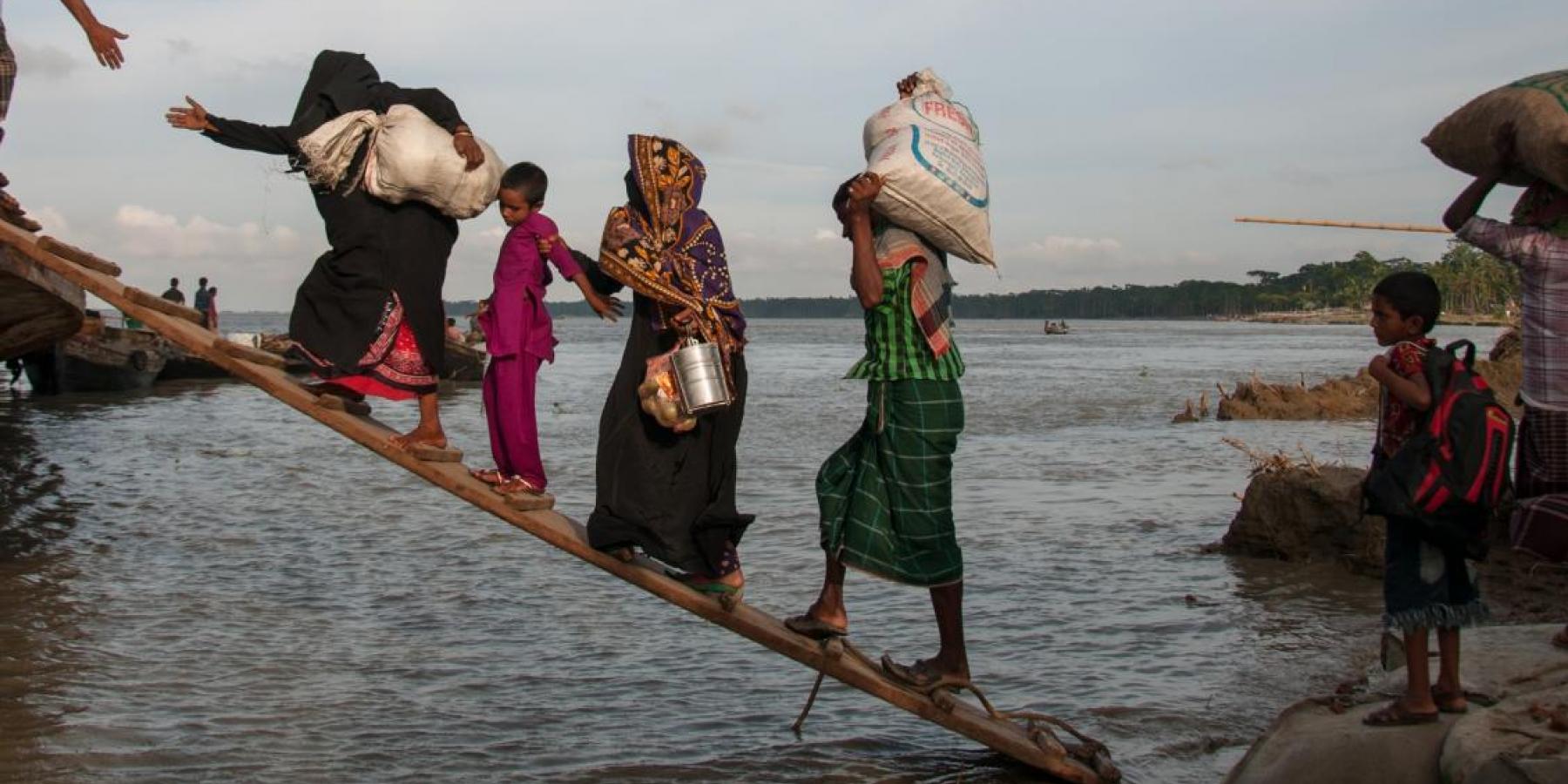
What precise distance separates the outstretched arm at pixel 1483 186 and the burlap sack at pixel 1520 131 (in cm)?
3

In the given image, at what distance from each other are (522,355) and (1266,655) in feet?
13.1

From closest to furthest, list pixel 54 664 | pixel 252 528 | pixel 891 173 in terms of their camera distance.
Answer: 1. pixel 891 173
2. pixel 54 664
3. pixel 252 528

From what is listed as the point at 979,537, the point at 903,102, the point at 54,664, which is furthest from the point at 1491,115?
the point at 54,664

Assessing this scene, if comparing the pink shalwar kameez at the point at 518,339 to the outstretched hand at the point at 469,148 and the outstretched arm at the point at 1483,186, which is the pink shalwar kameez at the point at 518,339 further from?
the outstretched arm at the point at 1483,186

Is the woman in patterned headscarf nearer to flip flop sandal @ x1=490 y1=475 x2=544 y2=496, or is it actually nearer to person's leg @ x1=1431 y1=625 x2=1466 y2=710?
flip flop sandal @ x1=490 y1=475 x2=544 y2=496

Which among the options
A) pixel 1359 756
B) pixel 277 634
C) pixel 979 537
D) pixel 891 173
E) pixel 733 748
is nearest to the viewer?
pixel 1359 756

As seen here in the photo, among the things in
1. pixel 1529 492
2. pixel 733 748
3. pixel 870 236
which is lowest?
pixel 733 748

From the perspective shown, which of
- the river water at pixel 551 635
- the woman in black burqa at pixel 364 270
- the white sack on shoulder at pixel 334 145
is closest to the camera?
the white sack on shoulder at pixel 334 145

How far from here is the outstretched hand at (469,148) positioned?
5309 mm

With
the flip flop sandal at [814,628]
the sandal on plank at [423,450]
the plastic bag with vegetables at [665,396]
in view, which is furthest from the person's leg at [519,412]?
the flip flop sandal at [814,628]

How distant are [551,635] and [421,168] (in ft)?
11.2

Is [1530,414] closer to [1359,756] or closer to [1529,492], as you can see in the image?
[1529,492]

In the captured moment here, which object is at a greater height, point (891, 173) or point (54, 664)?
point (891, 173)

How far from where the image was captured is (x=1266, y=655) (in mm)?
7234
